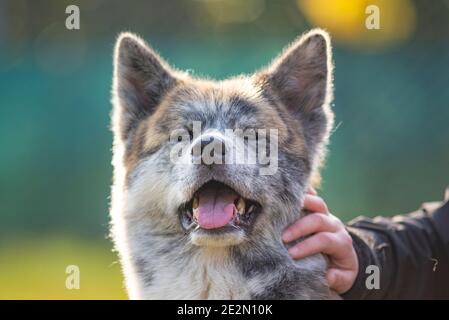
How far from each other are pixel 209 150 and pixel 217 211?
41cm

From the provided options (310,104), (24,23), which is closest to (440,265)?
(310,104)

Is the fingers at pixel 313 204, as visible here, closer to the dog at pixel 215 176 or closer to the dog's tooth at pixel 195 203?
the dog at pixel 215 176

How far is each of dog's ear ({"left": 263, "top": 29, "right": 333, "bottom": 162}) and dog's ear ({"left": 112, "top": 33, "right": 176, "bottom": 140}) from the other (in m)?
0.84

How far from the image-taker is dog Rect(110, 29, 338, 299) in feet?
14.1

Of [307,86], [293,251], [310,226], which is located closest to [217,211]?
[293,251]

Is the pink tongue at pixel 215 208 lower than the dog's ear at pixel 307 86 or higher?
lower

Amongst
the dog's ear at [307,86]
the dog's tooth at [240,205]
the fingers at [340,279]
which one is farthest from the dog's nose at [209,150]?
the fingers at [340,279]

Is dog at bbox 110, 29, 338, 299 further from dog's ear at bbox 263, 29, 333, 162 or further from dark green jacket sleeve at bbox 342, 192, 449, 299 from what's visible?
dark green jacket sleeve at bbox 342, 192, 449, 299

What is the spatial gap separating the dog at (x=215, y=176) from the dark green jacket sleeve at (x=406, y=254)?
547 mm

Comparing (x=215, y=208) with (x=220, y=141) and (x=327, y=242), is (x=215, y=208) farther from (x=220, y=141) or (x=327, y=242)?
(x=327, y=242)

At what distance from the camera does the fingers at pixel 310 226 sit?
14.8 feet

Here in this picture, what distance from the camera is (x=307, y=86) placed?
5102 millimetres

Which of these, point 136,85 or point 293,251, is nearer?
point 293,251
